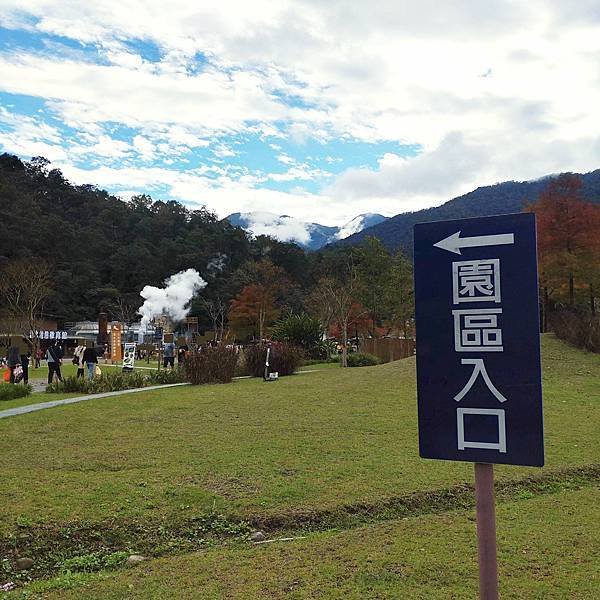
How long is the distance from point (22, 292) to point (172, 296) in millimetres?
14733

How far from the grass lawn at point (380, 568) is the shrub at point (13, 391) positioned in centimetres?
1003

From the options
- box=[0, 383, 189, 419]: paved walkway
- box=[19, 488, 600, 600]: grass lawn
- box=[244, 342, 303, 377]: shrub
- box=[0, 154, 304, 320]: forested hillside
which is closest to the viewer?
box=[19, 488, 600, 600]: grass lawn

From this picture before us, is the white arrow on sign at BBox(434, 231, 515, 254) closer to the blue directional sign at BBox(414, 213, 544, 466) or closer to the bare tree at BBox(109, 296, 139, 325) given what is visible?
the blue directional sign at BBox(414, 213, 544, 466)

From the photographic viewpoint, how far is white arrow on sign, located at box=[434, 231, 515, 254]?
239 cm

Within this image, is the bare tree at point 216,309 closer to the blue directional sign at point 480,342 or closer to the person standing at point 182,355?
the person standing at point 182,355

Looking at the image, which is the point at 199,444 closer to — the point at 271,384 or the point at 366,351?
the point at 271,384

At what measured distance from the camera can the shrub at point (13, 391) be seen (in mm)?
12688

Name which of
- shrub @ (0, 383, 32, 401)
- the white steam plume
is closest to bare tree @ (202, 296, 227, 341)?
the white steam plume

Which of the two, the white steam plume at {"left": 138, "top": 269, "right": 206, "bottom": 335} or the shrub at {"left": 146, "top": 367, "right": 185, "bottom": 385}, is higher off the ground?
the white steam plume at {"left": 138, "top": 269, "right": 206, "bottom": 335}

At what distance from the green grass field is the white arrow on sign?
84.0 inches

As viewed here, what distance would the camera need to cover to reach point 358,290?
3312 cm

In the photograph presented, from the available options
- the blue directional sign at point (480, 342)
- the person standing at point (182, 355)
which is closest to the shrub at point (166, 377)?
the person standing at point (182, 355)

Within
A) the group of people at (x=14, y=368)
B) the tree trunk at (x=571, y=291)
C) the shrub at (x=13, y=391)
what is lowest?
the shrub at (x=13, y=391)

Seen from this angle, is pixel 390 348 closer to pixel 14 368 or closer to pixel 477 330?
pixel 14 368
